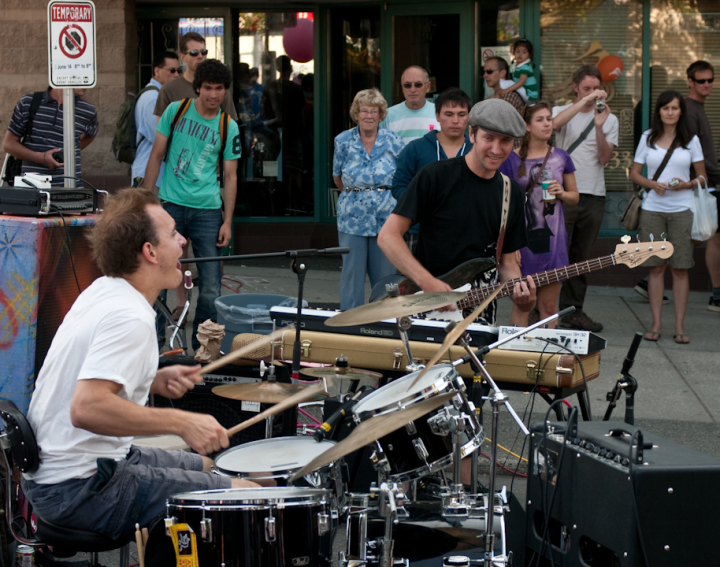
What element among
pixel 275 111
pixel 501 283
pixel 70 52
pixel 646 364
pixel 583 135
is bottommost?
pixel 646 364

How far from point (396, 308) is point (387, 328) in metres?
1.28

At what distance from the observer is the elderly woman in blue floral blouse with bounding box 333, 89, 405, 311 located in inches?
252

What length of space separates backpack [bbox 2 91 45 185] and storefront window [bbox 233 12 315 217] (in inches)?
161

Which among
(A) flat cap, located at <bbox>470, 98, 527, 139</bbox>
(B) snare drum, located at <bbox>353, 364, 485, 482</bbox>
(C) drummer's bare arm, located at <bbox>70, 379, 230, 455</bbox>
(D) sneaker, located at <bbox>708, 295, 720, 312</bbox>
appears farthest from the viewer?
(D) sneaker, located at <bbox>708, 295, 720, 312</bbox>

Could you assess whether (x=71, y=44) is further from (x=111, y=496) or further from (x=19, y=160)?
(x=111, y=496)

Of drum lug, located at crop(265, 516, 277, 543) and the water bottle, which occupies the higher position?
the water bottle

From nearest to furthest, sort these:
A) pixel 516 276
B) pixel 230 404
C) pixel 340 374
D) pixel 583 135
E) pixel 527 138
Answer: pixel 340 374, pixel 230 404, pixel 516 276, pixel 527 138, pixel 583 135

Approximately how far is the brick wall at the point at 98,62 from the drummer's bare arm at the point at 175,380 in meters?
6.60

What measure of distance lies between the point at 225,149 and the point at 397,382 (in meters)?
3.62

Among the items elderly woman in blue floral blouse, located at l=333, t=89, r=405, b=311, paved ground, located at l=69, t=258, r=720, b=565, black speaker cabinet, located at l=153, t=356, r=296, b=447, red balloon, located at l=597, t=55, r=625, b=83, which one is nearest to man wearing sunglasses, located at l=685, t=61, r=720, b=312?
paved ground, located at l=69, t=258, r=720, b=565

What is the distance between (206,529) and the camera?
8.68 ft

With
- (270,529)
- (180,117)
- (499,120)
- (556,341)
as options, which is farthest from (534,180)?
(270,529)

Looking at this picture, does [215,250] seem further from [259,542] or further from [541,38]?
[541,38]

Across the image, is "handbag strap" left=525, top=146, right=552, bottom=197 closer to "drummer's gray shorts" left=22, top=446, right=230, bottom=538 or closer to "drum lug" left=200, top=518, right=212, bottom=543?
"drummer's gray shorts" left=22, top=446, right=230, bottom=538
